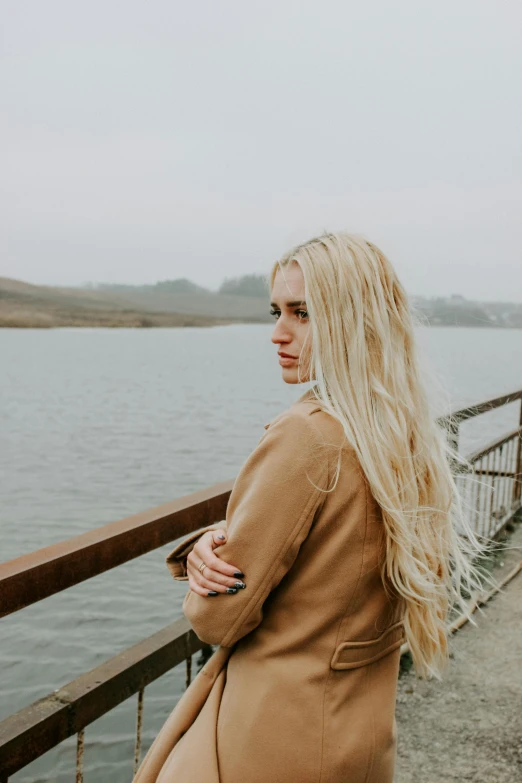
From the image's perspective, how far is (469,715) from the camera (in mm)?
2967

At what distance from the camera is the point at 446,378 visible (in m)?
1.62

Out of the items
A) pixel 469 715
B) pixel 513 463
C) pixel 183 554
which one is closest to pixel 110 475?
pixel 513 463

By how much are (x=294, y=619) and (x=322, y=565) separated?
0.11 m

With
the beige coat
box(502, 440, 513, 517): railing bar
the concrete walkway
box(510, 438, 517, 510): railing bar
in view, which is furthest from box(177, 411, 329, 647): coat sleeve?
box(510, 438, 517, 510): railing bar

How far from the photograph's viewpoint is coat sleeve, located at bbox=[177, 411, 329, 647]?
48.4 inches

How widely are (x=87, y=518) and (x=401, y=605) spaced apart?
51.8 feet

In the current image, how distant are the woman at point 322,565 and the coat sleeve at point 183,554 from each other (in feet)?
0.31

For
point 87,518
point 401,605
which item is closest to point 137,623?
point 87,518

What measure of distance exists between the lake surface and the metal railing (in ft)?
2.72

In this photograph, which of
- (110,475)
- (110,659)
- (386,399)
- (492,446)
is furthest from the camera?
(110,475)

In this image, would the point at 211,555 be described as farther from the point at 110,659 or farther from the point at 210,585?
the point at 110,659

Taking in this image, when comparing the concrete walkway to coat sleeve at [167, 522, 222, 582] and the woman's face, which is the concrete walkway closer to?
coat sleeve at [167, 522, 222, 582]

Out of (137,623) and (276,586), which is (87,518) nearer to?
(137,623)

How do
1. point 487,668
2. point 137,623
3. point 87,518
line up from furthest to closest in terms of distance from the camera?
1. point 87,518
2. point 137,623
3. point 487,668
